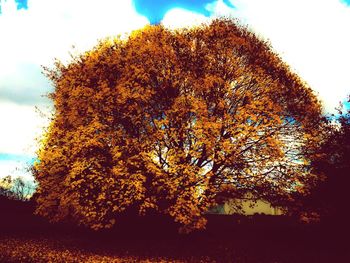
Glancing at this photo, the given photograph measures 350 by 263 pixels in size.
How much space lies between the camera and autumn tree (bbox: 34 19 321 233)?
20.7 meters

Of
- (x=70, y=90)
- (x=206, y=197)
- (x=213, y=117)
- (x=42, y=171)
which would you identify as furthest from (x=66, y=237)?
(x=213, y=117)

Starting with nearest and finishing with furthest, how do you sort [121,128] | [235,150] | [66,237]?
1. [235,150]
2. [121,128]
3. [66,237]

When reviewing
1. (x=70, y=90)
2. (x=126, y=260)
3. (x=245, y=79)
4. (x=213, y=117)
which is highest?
(x=245, y=79)

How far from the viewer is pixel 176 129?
72.0 ft

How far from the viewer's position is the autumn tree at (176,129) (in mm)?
20672

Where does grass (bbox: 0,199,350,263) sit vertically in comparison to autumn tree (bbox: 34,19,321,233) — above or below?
below

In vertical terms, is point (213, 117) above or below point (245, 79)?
below

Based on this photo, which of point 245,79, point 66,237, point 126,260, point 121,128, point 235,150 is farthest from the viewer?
point 66,237

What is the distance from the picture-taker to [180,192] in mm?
20109

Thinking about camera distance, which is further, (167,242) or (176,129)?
(167,242)

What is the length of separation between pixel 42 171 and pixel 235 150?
45.1 feet

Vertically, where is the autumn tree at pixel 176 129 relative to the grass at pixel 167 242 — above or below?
above

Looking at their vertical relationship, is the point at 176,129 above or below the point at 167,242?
above

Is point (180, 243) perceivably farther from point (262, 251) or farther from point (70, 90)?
point (70, 90)
